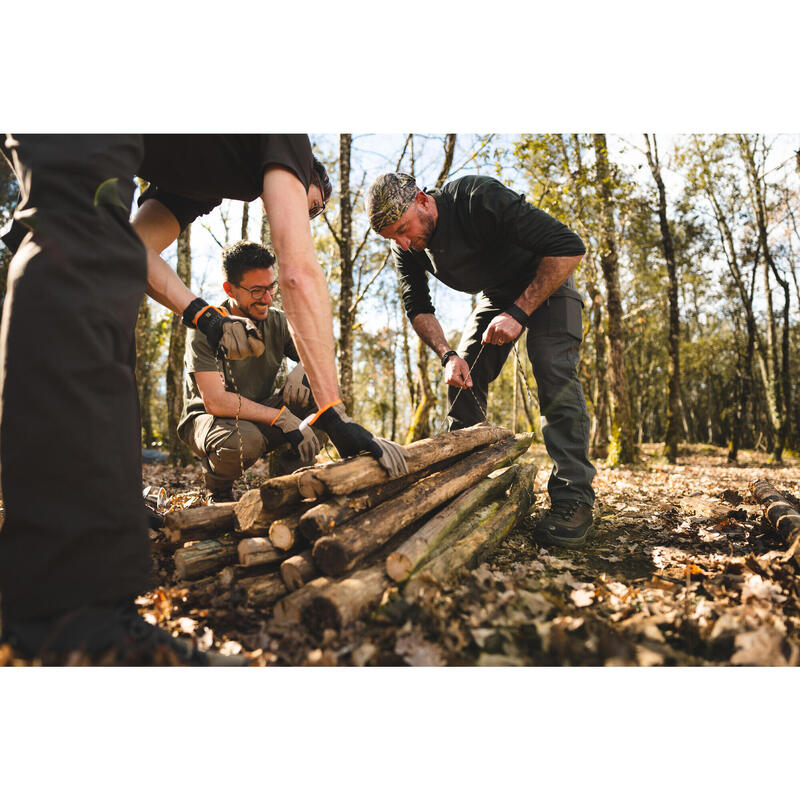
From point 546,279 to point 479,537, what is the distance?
1836 millimetres

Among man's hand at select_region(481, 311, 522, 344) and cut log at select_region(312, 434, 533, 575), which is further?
man's hand at select_region(481, 311, 522, 344)

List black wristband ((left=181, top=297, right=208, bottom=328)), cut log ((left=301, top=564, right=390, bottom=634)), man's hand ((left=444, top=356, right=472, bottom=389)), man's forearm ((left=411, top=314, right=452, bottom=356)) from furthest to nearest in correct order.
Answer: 1. man's forearm ((left=411, top=314, right=452, bottom=356))
2. man's hand ((left=444, top=356, right=472, bottom=389))
3. black wristband ((left=181, top=297, right=208, bottom=328))
4. cut log ((left=301, top=564, right=390, bottom=634))

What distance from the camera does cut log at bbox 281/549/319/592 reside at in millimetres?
2108

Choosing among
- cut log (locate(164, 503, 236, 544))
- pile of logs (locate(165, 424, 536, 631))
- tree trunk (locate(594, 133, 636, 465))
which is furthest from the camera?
tree trunk (locate(594, 133, 636, 465))

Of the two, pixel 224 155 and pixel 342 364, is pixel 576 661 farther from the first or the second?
pixel 342 364

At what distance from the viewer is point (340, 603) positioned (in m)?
1.84

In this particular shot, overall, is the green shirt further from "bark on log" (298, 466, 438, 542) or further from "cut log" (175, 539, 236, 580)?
"bark on log" (298, 466, 438, 542)

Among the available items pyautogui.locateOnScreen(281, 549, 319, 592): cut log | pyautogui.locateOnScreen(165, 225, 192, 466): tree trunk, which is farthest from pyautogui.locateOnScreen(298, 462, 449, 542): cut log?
pyautogui.locateOnScreen(165, 225, 192, 466): tree trunk

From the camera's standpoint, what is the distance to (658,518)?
397 centimetres

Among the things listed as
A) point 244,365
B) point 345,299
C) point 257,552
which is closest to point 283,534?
point 257,552

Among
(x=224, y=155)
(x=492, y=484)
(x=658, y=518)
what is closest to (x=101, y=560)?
(x=224, y=155)

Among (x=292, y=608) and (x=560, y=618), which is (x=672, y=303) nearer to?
(x=560, y=618)

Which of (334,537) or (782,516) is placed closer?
(334,537)

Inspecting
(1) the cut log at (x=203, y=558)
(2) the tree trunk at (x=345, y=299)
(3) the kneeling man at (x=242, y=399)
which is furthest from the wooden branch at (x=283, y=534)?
(2) the tree trunk at (x=345, y=299)
